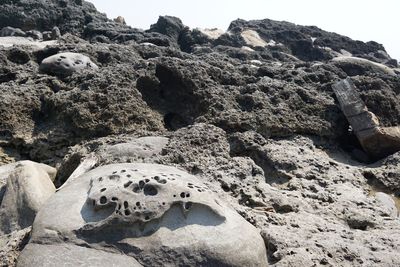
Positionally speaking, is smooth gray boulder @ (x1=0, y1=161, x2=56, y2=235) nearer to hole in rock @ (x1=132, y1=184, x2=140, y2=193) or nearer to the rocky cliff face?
the rocky cliff face

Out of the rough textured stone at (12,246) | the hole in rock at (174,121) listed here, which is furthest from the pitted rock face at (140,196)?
the hole in rock at (174,121)

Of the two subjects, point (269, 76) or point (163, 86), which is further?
point (269, 76)

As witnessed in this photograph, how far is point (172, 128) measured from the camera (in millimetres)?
5180

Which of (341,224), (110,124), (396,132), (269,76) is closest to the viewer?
(341,224)

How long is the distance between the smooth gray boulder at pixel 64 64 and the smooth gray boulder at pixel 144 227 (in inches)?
113

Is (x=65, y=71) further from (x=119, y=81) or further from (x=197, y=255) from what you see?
(x=197, y=255)

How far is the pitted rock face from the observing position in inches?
102

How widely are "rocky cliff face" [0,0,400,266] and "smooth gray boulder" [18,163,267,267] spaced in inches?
0.6

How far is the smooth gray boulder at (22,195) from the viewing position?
3.02m

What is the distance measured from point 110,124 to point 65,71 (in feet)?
4.11

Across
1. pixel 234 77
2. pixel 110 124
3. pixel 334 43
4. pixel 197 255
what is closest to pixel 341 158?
pixel 234 77

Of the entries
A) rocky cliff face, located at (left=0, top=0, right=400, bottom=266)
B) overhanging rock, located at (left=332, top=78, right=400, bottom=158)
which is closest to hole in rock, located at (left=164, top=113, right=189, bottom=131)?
rocky cliff face, located at (left=0, top=0, right=400, bottom=266)

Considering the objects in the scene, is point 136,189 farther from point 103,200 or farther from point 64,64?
point 64,64

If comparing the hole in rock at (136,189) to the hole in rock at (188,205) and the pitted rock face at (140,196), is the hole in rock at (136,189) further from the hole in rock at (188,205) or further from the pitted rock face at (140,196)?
the hole in rock at (188,205)
